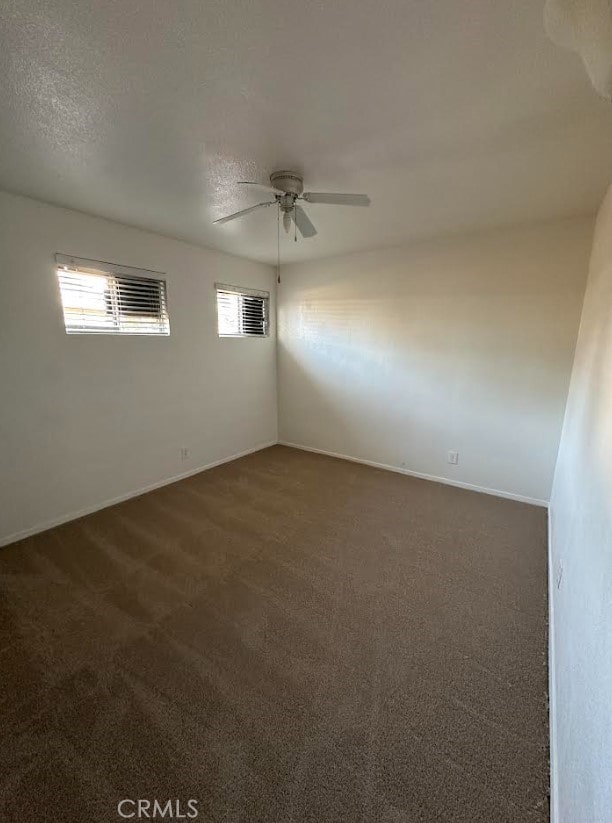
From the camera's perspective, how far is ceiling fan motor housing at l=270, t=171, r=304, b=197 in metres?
1.88

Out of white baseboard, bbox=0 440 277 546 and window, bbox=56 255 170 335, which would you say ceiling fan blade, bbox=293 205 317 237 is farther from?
white baseboard, bbox=0 440 277 546

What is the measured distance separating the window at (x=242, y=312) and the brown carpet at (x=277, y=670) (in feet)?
7.35

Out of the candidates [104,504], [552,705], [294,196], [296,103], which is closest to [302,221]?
[294,196]

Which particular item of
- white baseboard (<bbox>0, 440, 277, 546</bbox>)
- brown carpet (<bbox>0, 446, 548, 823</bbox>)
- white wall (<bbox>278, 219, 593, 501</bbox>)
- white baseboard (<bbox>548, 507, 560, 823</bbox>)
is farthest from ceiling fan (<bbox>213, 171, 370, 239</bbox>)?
white baseboard (<bbox>0, 440, 277, 546</bbox>)

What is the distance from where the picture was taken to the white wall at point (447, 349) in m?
2.79

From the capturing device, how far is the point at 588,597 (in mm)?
1132

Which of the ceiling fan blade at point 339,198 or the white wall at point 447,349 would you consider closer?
the ceiling fan blade at point 339,198

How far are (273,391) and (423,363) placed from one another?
203cm

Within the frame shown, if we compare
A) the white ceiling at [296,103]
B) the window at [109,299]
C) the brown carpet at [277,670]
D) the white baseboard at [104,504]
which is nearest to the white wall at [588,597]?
the brown carpet at [277,670]

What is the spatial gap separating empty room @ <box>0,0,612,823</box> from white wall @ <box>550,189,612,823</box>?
0.8 inches

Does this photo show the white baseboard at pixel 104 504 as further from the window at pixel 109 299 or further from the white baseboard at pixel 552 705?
the white baseboard at pixel 552 705

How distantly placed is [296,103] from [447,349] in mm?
2481

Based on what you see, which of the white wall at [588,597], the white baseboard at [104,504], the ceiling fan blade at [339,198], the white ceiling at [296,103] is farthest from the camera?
the white baseboard at [104,504]

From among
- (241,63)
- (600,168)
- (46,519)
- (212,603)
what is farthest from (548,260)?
(46,519)
